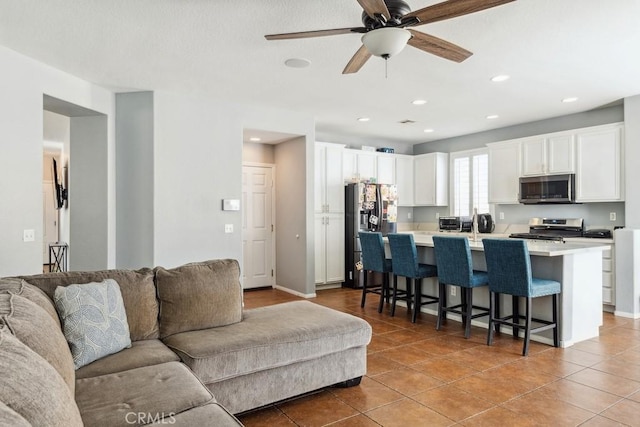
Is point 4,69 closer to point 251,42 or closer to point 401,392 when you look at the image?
point 251,42

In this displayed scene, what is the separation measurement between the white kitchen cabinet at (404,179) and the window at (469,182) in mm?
773

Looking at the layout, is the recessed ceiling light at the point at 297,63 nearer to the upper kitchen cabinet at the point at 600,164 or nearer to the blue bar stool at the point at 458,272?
the blue bar stool at the point at 458,272

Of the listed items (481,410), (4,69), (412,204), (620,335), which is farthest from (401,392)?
(412,204)

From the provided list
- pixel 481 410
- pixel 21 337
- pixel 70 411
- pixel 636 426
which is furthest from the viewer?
pixel 481 410

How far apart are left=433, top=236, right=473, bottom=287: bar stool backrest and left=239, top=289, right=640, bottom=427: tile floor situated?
0.57 meters

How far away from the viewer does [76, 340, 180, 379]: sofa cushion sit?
198 cm

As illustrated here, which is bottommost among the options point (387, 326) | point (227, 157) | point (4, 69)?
point (387, 326)

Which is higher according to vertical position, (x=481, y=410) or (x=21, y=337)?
(x=21, y=337)

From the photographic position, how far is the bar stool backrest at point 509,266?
344 centimetres

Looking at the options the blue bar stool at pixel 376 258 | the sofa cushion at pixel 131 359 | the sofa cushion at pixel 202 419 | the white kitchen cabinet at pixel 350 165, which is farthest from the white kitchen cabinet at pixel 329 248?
the sofa cushion at pixel 202 419

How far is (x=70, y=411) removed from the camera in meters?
1.09

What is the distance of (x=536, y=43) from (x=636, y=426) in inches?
110

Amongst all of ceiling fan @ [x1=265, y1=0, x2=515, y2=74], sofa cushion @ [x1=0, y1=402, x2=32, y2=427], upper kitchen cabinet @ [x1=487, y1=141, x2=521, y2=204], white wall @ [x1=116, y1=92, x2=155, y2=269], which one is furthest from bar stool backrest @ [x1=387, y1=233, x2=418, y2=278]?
sofa cushion @ [x1=0, y1=402, x2=32, y2=427]

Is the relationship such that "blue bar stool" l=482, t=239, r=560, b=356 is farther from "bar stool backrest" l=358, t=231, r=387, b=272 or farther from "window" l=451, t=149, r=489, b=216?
"window" l=451, t=149, r=489, b=216
